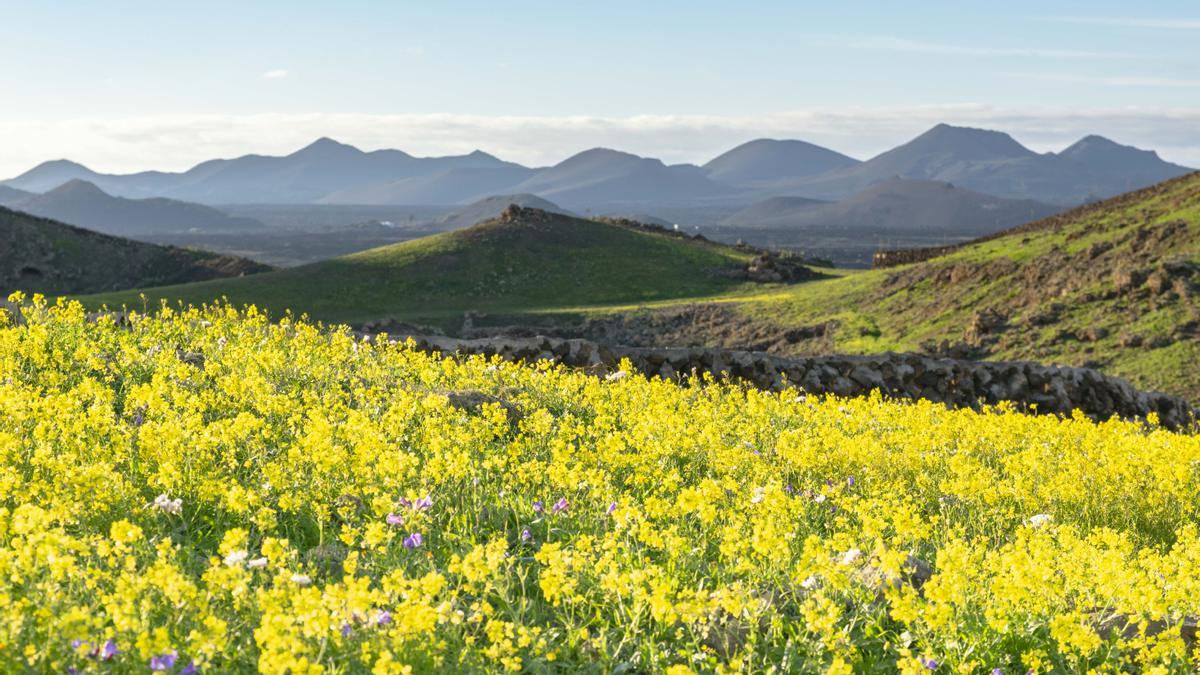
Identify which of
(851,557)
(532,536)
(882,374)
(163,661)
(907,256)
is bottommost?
(882,374)

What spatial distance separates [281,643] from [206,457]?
3.92 meters

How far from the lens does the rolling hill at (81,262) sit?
65.4 m

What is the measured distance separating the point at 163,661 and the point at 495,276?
60.4m

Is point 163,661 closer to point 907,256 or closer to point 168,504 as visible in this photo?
point 168,504

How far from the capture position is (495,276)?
2522 inches

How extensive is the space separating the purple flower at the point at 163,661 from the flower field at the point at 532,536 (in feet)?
0.08

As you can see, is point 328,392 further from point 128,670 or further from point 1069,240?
point 1069,240

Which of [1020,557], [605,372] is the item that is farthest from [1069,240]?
[1020,557]

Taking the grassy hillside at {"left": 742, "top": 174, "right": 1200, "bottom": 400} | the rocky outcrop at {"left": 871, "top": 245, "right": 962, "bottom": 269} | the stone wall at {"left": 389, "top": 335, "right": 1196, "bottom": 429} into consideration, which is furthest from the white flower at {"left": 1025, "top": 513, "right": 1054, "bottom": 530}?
the rocky outcrop at {"left": 871, "top": 245, "right": 962, "bottom": 269}

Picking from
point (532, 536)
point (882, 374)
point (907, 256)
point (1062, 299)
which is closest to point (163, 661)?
point (532, 536)

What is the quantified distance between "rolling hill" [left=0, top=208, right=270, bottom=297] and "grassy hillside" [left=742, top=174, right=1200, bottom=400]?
150 feet

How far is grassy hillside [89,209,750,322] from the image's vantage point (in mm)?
56844

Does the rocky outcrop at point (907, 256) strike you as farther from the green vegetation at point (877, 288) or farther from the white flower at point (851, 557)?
the white flower at point (851, 557)

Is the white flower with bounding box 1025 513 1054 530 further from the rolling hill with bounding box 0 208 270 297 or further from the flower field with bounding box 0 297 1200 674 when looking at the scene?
the rolling hill with bounding box 0 208 270 297
